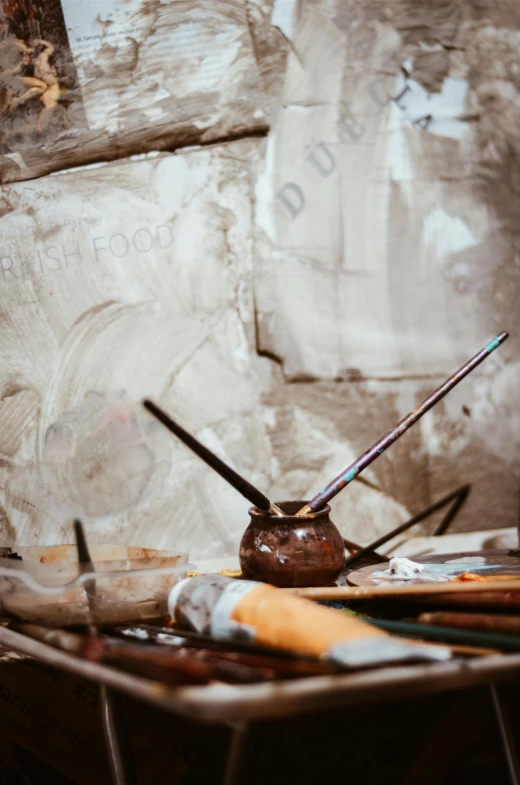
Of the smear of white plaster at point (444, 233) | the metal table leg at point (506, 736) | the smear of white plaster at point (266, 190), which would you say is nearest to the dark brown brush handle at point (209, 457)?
the metal table leg at point (506, 736)

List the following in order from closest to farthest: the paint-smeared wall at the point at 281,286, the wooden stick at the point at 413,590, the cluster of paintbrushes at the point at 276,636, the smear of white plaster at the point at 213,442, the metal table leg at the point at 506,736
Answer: the cluster of paintbrushes at the point at 276,636 < the wooden stick at the point at 413,590 < the metal table leg at the point at 506,736 < the paint-smeared wall at the point at 281,286 < the smear of white plaster at the point at 213,442

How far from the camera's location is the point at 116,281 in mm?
1726

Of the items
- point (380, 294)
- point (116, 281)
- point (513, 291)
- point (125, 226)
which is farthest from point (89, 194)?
point (513, 291)

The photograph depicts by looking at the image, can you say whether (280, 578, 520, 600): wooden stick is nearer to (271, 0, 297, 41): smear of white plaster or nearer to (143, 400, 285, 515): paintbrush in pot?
(143, 400, 285, 515): paintbrush in pot

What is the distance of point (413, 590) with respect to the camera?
1019 millimetres

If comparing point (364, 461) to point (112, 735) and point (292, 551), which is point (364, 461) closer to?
point (292, 551)

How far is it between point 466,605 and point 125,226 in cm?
121

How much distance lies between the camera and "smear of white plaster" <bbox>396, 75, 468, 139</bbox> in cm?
197

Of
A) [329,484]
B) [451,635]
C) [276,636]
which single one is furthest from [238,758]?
[329,484]

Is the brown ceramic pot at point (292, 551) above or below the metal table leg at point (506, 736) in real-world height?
above

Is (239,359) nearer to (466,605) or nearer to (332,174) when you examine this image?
(332,174)

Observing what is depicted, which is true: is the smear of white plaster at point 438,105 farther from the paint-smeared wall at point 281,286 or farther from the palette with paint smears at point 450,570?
the palette with paint smears at point 450,570

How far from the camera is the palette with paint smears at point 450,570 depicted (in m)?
1.16

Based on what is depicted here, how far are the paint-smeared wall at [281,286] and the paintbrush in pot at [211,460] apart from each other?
60cm
